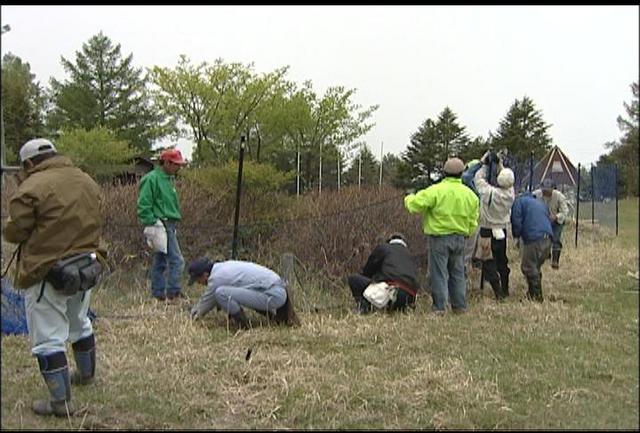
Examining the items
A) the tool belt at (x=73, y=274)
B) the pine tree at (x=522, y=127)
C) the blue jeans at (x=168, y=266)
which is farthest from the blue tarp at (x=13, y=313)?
the pine tree at (x=522, y=127)

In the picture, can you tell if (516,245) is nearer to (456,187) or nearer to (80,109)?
(456,187)

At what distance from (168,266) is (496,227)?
3.83 meters

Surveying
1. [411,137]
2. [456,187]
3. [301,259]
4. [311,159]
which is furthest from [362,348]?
[411,137]

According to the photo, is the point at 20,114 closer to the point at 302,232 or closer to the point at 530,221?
the point at 302,232

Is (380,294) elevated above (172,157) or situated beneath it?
situated beneath

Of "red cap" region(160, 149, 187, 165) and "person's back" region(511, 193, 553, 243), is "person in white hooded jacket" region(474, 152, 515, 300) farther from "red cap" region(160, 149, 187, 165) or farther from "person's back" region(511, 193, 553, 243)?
"red cap" region(160, 149, 187, 165)

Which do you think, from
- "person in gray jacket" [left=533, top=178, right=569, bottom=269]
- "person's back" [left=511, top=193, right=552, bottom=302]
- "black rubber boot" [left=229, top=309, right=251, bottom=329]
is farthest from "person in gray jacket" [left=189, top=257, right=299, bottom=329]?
"person in gray jacket" [left=533, top=178, right=569, bottom=269]

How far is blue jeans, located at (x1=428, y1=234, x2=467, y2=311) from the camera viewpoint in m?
7.40

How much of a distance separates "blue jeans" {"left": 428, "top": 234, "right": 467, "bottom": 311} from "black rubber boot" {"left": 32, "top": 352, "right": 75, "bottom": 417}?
429cm

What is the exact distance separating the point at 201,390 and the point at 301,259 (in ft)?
15.5

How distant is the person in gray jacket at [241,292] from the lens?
6.38 meters

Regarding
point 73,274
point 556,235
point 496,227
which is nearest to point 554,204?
point 556,235

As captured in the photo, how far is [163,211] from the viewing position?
24.4ft

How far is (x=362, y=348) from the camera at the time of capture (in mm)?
5727
